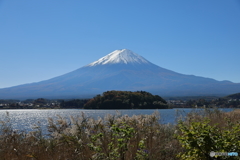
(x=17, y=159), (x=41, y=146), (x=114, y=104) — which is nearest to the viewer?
(x=17, y=159)

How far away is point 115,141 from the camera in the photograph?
19.5ft

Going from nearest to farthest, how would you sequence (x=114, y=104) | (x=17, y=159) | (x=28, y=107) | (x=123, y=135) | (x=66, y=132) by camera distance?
(x=123, y=135) → (x=66, y=132) → (x=17, y=159) → (x=114, y=104) → (x=28, y=107)

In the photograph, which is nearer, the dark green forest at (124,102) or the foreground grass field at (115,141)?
the foreground grass field at (115,141)

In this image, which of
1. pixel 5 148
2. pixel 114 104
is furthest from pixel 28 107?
pixel 5 148

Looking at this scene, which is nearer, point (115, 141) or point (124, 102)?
point (115, 141)

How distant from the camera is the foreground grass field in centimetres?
389

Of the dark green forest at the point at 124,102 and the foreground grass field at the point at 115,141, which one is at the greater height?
the dark green forest at the point at 124,102

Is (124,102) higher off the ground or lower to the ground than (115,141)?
higher

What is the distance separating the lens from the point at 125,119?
20.0 feet

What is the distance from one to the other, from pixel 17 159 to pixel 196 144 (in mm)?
3246

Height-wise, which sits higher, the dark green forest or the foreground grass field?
the dark green forest

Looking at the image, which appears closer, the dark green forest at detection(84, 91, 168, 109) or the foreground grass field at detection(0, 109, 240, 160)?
the foreground grass field at detection(0, 109, 240, 160)

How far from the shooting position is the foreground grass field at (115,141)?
389cm

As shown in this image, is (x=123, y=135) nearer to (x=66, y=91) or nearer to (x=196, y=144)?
(x=196, y=144)
